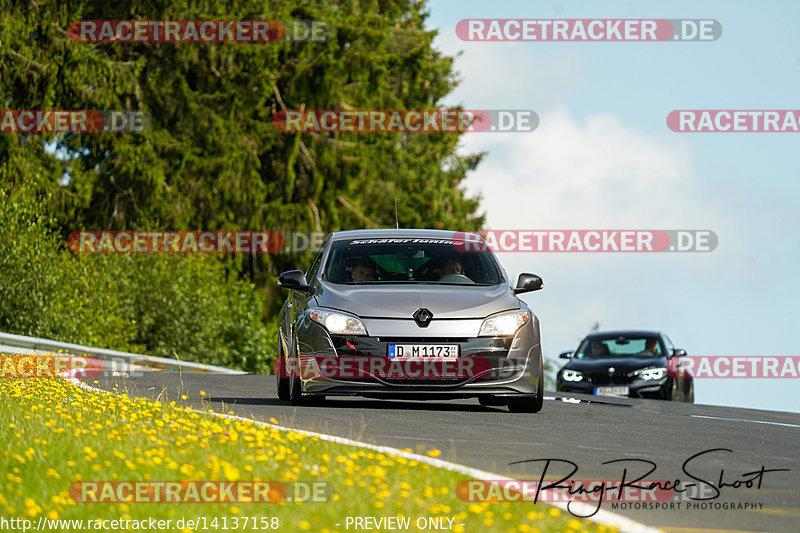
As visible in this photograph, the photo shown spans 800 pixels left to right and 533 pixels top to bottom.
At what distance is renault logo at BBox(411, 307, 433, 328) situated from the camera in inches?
464

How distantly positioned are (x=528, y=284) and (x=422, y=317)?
1.58 metres

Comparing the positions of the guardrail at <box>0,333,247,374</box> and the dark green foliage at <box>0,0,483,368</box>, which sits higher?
the dark green foliage at <box>0,0,483,368</box>

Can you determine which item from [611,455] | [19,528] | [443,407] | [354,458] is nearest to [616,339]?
[443,407]

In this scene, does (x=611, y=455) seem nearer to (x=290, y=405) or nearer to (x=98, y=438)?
(x=98, y=438)

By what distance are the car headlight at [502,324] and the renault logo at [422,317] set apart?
1.68 ft

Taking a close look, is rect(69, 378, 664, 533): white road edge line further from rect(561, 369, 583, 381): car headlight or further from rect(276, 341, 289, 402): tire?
rect(561, 369, 583, 381): car headlight

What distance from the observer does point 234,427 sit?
31.2 feet

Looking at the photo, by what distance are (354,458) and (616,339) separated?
590 inches

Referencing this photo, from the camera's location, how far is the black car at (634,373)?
802 inches
